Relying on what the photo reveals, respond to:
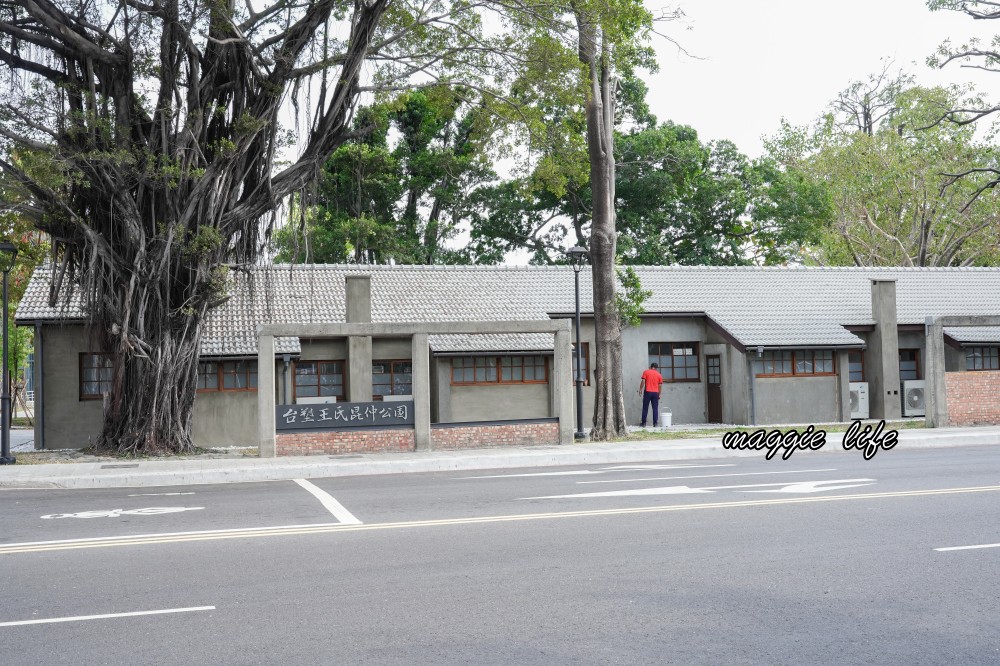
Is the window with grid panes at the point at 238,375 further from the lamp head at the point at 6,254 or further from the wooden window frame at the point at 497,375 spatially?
the lamp head at the point at 6,254

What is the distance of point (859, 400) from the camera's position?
29.9m

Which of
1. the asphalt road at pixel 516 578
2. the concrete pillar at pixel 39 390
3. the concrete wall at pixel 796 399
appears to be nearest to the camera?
the asphalt road at pixel 516 578

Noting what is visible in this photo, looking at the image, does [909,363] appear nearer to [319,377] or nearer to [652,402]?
[652,402]

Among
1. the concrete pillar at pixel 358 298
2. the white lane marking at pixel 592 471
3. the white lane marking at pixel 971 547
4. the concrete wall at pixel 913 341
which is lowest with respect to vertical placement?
the white lane marking at pixel 592 471

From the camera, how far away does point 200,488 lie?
15.2 metres

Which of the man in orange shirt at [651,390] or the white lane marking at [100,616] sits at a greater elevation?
the man in orange shirt at [651,390]

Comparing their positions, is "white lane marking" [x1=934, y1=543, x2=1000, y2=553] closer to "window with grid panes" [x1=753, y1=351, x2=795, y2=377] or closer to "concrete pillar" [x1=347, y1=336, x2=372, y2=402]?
"concrete pillar" [x1=347, y1=336, x2=372, y2=402]

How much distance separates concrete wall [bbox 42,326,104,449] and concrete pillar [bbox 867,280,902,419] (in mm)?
22792

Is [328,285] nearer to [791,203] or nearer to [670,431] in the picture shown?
[670,431]

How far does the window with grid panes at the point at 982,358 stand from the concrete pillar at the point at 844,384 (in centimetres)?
434

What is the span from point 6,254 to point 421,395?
8.97 m

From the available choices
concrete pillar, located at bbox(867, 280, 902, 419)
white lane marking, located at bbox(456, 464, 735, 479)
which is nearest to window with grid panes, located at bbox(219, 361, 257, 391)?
white lane marking, located at bbox(456, 464, 735, 479)

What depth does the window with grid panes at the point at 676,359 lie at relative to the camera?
98.3 ft

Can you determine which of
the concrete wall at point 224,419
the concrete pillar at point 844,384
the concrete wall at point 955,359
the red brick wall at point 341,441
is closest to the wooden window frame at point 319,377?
the concrete wall at point 224,419
